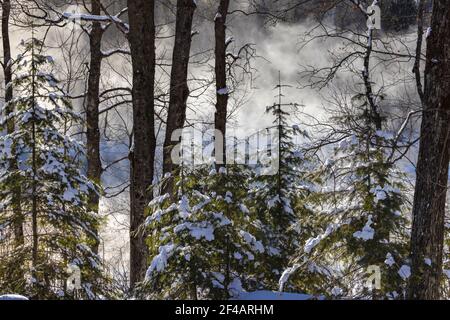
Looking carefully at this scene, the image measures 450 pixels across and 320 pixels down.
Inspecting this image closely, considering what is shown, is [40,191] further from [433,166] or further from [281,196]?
[433,166]

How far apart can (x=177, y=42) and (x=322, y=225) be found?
4.16 m

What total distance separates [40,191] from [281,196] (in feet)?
15.0

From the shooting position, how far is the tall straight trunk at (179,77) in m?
8.88

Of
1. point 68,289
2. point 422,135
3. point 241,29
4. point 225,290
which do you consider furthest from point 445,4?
point 241,29

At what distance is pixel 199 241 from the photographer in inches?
268

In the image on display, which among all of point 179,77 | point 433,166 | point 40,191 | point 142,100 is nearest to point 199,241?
point 40,191

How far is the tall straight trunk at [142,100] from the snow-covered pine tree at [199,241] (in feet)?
3.28

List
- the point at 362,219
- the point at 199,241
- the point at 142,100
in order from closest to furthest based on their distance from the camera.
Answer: the point at 362,219 < the point at 199,241 < the point at 142,100

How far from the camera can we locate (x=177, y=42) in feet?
29.7

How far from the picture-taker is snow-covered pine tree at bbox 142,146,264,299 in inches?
266

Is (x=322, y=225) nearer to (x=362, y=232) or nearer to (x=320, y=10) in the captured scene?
(x=362, y=232)

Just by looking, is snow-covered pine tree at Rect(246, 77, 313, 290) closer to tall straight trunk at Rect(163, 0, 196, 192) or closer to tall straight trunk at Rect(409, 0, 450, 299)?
tall straight trunk at Rect(163, 0, 196, 192)

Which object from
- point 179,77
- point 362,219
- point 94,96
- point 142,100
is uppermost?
point 94,96

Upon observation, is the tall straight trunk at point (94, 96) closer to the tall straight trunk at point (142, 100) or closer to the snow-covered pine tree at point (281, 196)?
the tall straight trunk at point (142, 100)
